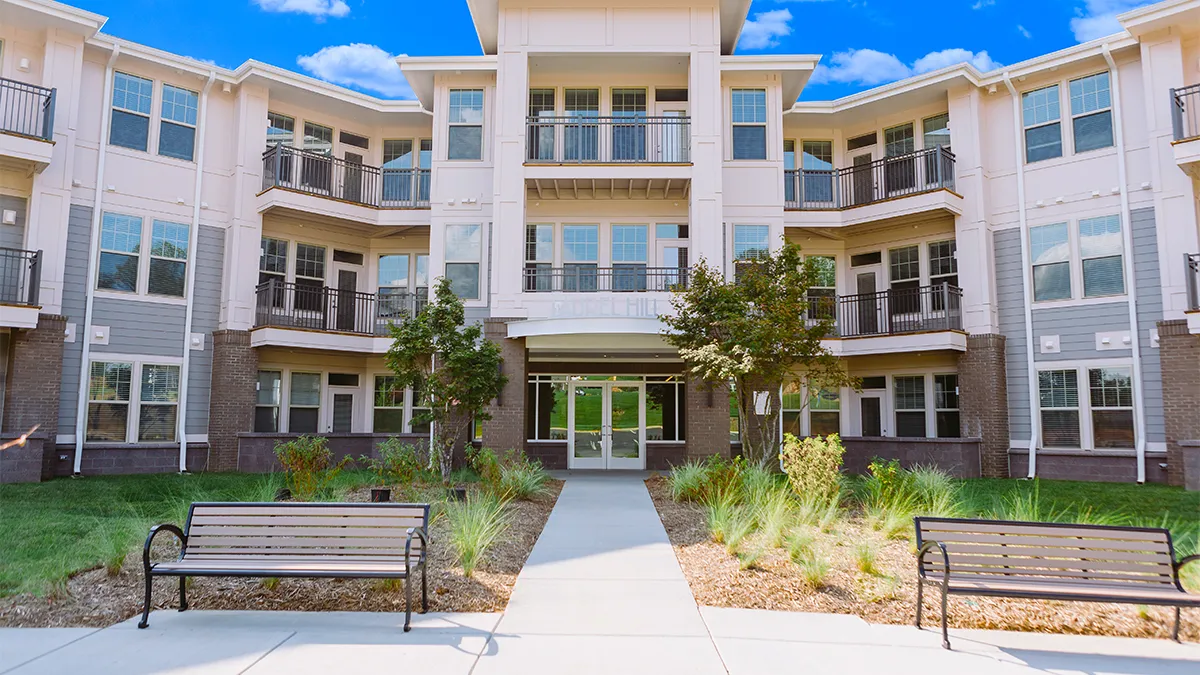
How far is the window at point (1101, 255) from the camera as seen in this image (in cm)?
1683

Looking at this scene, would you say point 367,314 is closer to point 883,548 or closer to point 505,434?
point 505,434

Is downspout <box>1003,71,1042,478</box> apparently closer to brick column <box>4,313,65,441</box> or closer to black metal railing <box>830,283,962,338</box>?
black metal railing <box>830,283,962,338</box>

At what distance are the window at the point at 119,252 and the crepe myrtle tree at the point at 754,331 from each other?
1259 cm

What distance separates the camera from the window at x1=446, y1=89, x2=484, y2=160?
19.4 m

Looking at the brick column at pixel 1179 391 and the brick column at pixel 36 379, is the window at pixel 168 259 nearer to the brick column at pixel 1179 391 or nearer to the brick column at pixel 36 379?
the brick column at pixel 36 379

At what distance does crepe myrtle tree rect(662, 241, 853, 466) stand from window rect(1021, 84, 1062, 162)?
7780 millimetres

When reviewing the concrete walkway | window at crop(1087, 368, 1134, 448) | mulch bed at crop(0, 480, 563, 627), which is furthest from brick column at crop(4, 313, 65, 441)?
window at crop(1087, 368, 1134, 448)

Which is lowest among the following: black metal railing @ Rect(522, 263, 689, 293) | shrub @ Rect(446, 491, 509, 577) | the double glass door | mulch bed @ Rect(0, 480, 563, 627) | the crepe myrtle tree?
mulch bed @ Rect(0, 480, 563, 627)

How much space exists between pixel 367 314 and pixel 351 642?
51.6 feet

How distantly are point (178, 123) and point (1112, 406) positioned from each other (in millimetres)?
22784

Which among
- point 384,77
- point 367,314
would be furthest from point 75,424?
point 384,77

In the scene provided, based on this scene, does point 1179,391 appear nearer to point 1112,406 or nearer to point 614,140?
point 1112,406

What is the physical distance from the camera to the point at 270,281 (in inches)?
731

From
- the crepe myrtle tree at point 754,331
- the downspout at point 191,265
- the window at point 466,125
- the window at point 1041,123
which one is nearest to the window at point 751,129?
the crepe myrtle tree at point 754,331
